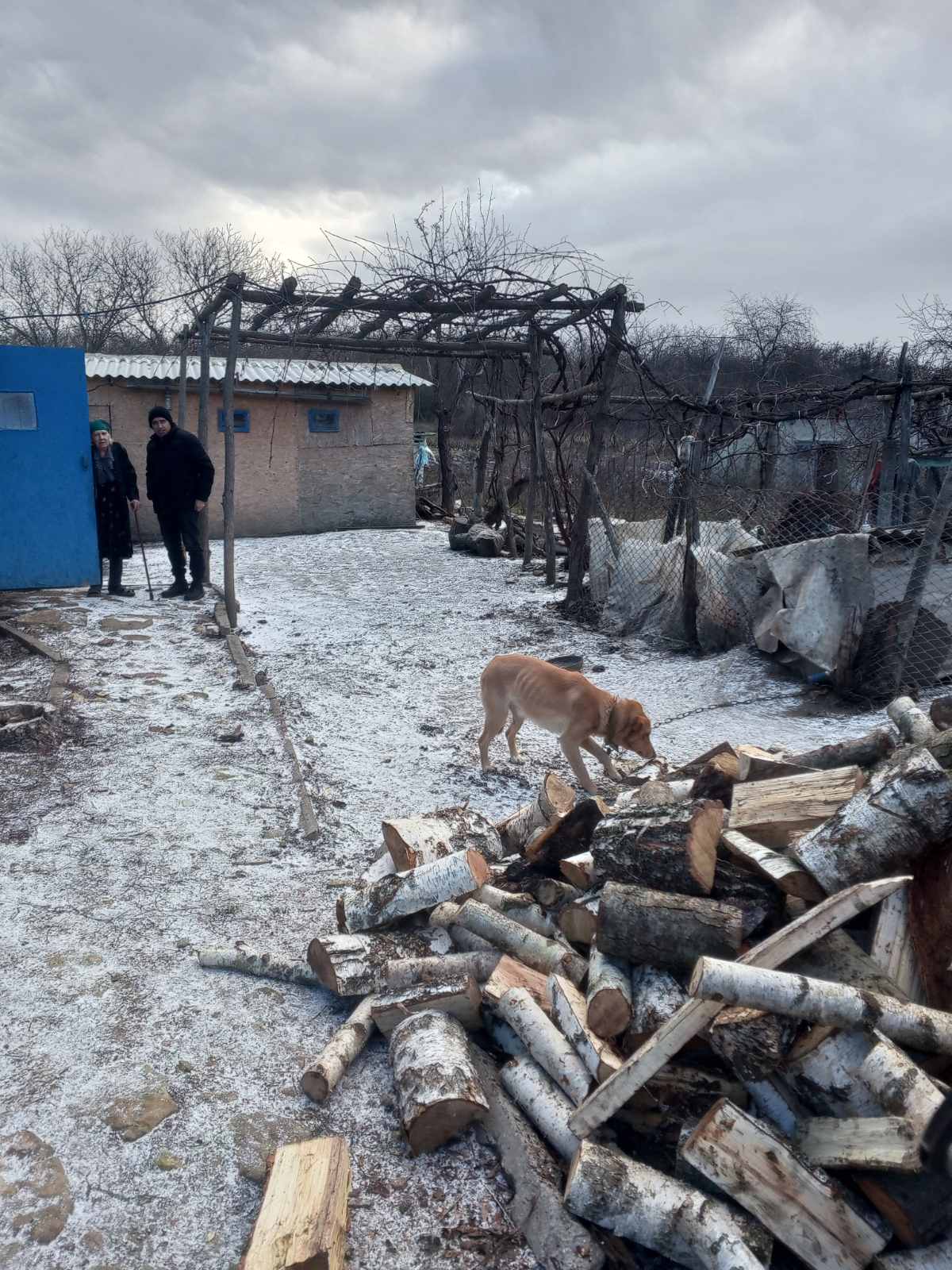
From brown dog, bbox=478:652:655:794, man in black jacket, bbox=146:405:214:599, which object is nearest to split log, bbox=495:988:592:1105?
brown dog, bbox=478:652:655:794

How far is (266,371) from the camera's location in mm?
16125

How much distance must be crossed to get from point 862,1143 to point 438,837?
213cm

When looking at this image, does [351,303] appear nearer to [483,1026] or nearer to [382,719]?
[382,719]

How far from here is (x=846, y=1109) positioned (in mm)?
2145

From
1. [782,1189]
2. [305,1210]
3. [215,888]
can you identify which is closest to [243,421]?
[215,888]

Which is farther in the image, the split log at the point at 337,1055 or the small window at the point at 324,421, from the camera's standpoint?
the small window at the point at 324,421

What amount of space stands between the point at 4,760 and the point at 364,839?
250 centimetres

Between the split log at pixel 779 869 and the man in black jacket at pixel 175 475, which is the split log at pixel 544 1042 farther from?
the man in black jacket at pixel 175 475

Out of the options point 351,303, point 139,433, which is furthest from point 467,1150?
point 139,433

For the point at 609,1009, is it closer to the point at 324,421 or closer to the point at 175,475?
the point at 175,475

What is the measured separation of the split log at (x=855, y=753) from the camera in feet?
12.8

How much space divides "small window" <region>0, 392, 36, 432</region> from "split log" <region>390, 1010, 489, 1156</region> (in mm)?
9335

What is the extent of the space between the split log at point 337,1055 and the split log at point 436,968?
122 millimetres

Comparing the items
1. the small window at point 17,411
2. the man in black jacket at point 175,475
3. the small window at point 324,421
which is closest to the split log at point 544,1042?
the man in black jacket at point 175,475
